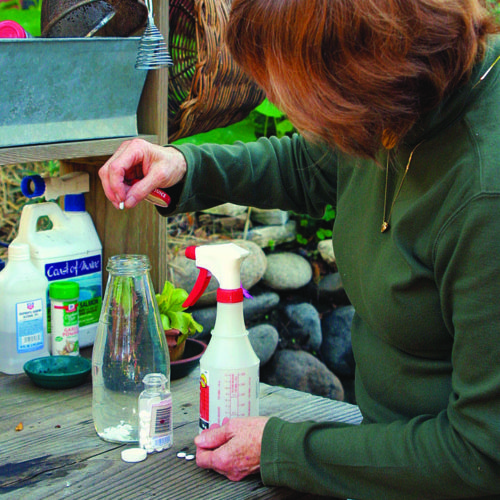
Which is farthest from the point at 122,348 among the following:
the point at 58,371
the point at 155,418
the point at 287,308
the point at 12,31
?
the point at 287,308

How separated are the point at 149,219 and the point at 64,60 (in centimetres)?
42

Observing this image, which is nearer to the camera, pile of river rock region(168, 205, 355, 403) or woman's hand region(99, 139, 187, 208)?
woman's hand region(99, 139, 187, 208)

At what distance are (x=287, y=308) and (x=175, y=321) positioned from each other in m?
1.68

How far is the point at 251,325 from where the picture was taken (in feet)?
9.31

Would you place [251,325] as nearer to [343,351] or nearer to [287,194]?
[343,351]

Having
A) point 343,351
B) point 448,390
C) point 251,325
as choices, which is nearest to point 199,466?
point 448,390

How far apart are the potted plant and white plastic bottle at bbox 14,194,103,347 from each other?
0.26 metres

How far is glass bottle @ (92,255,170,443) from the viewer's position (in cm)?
113

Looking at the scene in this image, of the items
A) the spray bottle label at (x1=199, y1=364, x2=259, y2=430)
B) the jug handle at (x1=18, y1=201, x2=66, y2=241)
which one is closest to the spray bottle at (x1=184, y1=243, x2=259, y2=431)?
the spray bottle label at (x1=199, y1=364, x2=259, y2=430)

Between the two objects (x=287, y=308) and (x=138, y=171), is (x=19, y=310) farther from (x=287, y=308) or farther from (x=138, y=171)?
(x=287, y=308)

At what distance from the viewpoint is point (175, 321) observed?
1.33m

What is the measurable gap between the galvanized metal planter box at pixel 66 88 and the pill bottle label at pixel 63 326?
1.15 ft

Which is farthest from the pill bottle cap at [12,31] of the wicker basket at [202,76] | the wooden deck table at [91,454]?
the wooden deck table at [91,454]

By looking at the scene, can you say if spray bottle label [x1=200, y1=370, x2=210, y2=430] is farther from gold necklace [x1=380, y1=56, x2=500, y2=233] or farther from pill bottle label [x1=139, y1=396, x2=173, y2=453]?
gold necklace [x1=380, y1=56, x2=500, y2=233]
